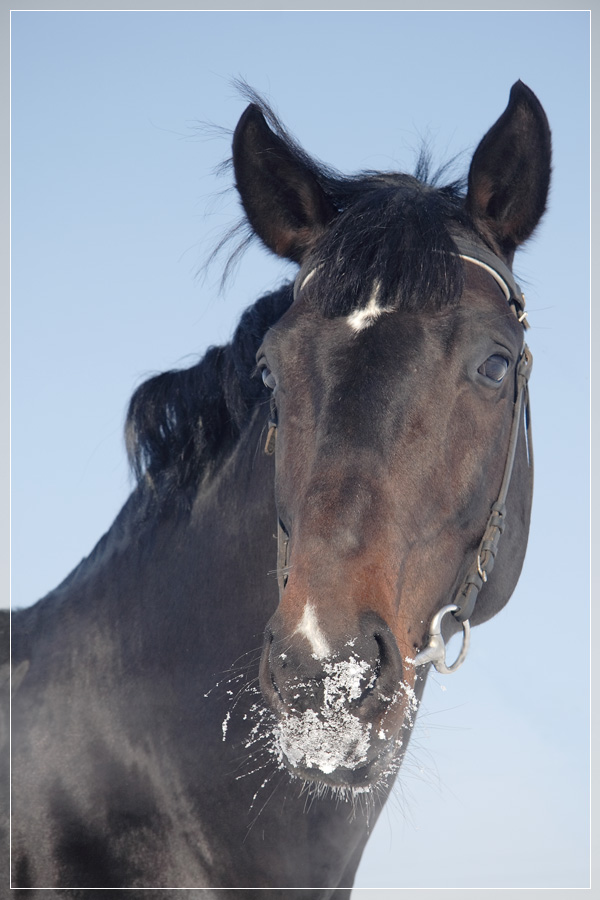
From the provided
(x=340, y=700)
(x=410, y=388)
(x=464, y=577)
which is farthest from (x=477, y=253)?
(x=340, y=700)

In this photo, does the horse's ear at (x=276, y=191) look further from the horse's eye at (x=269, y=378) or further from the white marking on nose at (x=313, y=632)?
the white marking on nose at (x=313, y=632)

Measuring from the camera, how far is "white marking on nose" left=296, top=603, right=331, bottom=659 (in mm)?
2947

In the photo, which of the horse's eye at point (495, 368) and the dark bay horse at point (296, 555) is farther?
the horse's eye at point (495, 368)

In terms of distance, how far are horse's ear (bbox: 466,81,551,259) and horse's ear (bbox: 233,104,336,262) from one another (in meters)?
0.79

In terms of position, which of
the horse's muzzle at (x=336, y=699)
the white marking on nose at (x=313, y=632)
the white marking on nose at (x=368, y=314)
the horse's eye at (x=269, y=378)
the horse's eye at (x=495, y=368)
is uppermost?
the white marking on nose at (x=368, y=314)

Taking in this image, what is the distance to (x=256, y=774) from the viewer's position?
398 cm

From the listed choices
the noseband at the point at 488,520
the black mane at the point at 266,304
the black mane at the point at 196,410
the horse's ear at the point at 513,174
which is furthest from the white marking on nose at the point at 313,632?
the horse's ear at the point at 513,174

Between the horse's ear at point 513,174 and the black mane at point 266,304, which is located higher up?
the horse's ear at point 513,174

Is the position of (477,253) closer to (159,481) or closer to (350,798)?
(159,481)

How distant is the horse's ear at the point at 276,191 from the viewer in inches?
→ 182

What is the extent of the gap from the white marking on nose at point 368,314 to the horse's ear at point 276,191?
103cm

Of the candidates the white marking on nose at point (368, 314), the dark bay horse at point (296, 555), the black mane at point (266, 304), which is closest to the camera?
the dark bay horse at point (296, 555)

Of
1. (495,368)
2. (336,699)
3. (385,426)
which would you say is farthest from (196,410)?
(336,699)

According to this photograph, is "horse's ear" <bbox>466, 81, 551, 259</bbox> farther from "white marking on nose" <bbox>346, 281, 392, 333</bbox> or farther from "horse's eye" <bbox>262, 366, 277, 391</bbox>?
"horse's eye" <bbox>262, 366, 277, 391</bbox>
